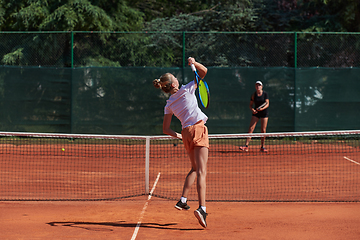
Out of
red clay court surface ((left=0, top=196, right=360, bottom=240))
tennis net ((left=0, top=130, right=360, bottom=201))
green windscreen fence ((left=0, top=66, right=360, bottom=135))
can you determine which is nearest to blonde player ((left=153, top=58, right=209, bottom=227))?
red clay court surface ((left=0, top=196, right=360, bottom=240))

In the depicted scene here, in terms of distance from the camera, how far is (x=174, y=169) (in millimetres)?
9156

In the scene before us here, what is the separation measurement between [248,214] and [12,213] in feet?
9.23

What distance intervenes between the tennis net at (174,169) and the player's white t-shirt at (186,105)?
1886mm

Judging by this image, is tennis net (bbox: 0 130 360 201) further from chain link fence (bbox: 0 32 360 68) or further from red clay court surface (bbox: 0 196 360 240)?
chain link fence (bbox: 0 32 360 68)

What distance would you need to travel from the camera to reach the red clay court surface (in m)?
4.86

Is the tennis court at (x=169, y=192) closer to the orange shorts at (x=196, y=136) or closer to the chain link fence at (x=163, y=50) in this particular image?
the orange shorts at (x=196, y=136)

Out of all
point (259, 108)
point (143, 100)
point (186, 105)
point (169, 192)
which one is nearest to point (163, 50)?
point (143, 100)

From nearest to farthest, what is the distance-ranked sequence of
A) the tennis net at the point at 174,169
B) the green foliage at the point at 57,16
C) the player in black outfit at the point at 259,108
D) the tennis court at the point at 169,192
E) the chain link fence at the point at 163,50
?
the tennis court at the point at 169,192
the tennis net at the point at 174,169
the player in black outfit at the point at 259,108
the chain link fence at the point at 163,50
the green foliage at the point at 57,16

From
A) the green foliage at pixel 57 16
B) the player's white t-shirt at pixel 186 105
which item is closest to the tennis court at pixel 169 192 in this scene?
the player's white t-shirt at pixel 186 105

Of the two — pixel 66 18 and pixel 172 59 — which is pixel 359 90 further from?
pixel 66 18

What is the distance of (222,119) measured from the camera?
12.8 metres

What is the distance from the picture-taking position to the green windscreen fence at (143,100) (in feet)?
41.8

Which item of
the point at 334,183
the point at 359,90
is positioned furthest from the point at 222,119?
the point at 334,183

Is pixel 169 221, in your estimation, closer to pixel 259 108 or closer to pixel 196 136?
pixel 196 136
